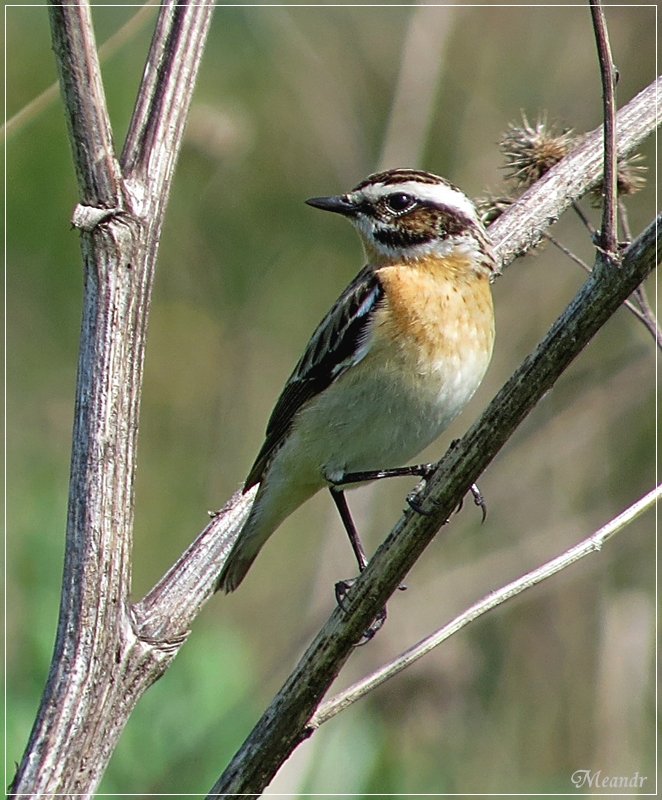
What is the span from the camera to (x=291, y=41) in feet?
18.0

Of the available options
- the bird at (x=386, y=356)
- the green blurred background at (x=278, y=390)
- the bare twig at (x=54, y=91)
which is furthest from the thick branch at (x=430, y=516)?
the bare twig at (x=54, y=91)

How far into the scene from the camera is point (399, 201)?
12.9ft

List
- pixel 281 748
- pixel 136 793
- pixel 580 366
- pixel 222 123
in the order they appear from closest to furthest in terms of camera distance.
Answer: pixel 281 748 < pixel 136 793 < pixel 222 123 < pixel 580 366

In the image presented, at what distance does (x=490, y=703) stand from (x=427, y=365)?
6.70 ft

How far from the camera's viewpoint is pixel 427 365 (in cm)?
354

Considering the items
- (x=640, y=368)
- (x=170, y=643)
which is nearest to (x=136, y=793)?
(x=170, y=643)

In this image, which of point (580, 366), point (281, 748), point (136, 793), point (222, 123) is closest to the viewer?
point (281, 748)

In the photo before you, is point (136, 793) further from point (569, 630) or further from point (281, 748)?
point (569, 630)

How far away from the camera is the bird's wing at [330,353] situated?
3721mm

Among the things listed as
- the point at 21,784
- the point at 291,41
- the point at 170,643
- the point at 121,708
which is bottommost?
the point at 21,784

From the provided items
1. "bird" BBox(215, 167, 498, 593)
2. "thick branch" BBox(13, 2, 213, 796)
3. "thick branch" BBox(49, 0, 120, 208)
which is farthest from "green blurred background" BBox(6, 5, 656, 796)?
"thick branch" BBox(49, 0, 120, 208)

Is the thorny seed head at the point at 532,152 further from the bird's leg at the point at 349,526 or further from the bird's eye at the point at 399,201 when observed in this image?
the bird's leg at the point at 349,526

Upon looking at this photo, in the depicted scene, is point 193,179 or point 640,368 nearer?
point 640,368

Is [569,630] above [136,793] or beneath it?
above
